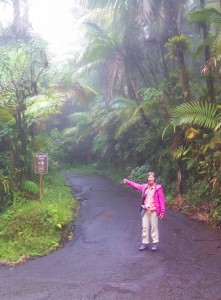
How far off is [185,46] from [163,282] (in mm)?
7169

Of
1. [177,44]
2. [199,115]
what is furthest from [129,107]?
[199,115]

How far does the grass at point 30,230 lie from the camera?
6816 mm

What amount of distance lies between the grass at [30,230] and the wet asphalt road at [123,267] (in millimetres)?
328

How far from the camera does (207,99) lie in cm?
986

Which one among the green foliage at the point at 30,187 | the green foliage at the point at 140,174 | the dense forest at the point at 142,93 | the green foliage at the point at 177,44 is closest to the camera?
the dense forest at the point at 142,93

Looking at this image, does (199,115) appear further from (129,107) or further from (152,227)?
(129,107)

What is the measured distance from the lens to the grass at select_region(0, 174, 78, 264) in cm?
682

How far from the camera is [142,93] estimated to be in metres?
13.9

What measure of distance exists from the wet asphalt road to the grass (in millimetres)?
328

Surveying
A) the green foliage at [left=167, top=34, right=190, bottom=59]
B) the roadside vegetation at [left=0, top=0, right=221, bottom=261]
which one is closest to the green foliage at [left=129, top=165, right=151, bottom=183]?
the roadside vegetation at [left=0, top=0, right=221, bottom=261]

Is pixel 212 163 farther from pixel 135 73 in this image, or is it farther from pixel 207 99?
pixel 135 73

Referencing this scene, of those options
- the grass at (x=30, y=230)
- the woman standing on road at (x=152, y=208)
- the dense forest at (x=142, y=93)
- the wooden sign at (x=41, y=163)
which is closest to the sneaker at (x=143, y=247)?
the woman standing on road at (x=152, y=208)

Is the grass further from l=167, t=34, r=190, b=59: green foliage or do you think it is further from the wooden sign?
l=167, t=34, r=190, b=59: green foliage

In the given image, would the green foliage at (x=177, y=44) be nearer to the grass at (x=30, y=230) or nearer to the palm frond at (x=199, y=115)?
the palm frond at (x=199, y=115)
